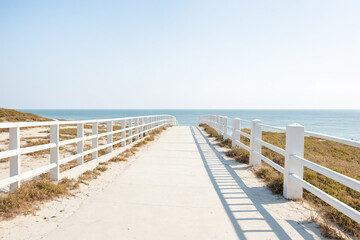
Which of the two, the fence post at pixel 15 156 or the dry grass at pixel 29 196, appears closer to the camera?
the dry grass at pixel 29 196

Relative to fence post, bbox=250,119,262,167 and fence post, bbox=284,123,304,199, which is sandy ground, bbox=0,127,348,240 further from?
fence post, bbox=250,119,262,167

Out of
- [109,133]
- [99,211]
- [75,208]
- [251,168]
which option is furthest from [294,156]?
[109,133]

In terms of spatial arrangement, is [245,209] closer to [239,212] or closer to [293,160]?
[239,212]

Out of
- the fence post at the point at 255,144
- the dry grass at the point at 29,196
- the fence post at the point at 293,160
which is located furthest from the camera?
the fence post at the point at 255,144

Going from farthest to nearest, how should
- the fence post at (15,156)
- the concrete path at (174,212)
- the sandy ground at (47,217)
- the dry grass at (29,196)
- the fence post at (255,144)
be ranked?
the fence post at (255,144)
the fence post at (15,156)
the dry grass at (29,196)
the concrete path at (174,212)
the sandy ground at (47,217)

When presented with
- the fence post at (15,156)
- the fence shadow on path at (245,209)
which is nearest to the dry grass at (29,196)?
the fence post at (15,156)

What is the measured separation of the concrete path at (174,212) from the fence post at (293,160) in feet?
2.39

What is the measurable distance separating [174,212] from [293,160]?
96.8 inches

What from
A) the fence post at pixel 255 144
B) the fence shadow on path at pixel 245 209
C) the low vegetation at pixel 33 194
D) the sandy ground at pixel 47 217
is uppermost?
the fence post at pixel 255 144

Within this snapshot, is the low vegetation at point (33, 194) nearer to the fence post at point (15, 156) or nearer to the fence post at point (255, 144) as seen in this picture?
the fence post at point (15, 156)

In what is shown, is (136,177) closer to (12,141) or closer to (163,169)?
(163,169)

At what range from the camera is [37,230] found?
367 centimetres

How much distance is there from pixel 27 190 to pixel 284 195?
468 centimetres

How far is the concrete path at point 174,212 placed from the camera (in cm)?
369
